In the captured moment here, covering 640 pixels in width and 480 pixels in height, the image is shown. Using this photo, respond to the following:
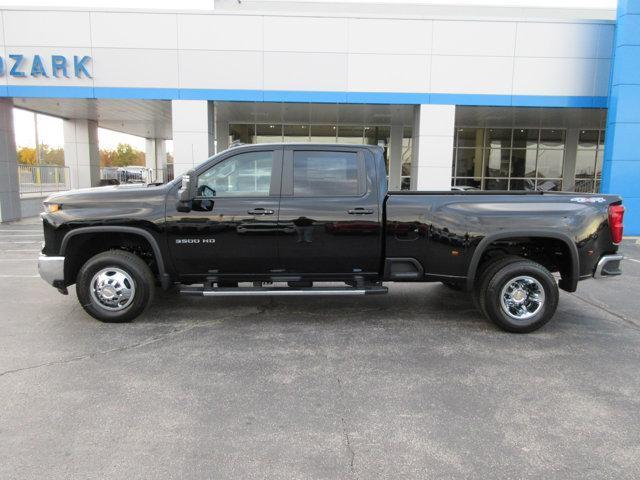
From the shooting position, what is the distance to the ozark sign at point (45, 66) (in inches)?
525

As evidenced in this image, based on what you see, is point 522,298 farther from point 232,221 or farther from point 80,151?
point 80,151

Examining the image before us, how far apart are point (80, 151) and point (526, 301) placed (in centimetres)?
2270

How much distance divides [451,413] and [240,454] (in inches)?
61.6

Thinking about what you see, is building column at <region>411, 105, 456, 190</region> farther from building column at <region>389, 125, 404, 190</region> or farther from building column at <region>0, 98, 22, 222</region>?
building column at <region>0, 98, 22, 222</region>

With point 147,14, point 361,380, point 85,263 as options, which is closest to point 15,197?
point 147,14

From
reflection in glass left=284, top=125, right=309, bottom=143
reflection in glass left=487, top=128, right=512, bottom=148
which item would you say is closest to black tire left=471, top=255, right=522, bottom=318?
reflection in glass left=284, top=125, right=309, bottom=143

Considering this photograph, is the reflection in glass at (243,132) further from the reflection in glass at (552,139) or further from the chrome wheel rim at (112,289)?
the chrome wheel rim at (112,289)

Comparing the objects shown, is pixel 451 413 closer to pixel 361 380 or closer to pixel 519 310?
pixel 361 380

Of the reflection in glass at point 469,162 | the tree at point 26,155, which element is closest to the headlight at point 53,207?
the reflection in glass at point 469,162

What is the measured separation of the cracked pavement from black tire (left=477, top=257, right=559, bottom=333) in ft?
0.51

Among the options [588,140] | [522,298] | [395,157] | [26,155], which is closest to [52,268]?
[522,298]

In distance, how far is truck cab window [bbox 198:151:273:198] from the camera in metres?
5.34

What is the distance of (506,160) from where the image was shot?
72.7 feet

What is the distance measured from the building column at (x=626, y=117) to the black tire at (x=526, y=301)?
410 inches
